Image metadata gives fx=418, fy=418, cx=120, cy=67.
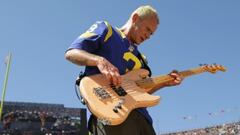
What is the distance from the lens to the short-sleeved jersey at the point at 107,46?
2596 millimetres

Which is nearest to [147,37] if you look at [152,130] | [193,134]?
[152,130]

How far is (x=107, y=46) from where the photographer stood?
2.64 m

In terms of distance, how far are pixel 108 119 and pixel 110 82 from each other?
0.30 meters

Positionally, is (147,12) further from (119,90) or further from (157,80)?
(119,90)

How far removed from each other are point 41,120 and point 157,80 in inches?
1183

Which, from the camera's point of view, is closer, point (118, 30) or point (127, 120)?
point (127, 120)

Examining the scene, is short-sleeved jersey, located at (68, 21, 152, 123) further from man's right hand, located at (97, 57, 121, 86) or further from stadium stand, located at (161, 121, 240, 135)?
stadium stand, located at (161, 121, 240, 135)

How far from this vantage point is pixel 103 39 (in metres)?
2.64

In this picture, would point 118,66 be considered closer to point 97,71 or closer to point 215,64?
point 97,71

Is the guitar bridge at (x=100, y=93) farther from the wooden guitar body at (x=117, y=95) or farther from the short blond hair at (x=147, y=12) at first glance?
the short blond hair at (x=147, y=12)

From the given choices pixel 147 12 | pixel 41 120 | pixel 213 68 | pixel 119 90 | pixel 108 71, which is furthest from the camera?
pixel 41 120

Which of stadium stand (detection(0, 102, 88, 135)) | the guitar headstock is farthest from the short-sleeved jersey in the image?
stadium stand (detection(0, 102, 88, 135))

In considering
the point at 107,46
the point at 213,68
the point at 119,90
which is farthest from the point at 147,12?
the point at 213,68

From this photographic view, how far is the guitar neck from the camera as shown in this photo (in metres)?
2.72
